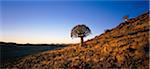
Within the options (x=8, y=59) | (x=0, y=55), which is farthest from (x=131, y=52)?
(x=0, y=55)

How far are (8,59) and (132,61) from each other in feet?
74.0

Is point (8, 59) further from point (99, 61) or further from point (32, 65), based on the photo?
point (99, 61)

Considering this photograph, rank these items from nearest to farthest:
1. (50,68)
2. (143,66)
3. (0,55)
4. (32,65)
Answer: (143,66) < (50,68) < (32,65) < (0,55)

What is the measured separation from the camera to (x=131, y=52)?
26.7 meters

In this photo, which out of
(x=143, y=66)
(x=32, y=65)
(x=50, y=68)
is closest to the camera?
(x=143, y=66)

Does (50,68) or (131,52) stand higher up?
(131,52)

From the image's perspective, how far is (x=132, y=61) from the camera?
24.1 m

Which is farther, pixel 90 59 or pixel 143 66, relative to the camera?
pixel 90 59

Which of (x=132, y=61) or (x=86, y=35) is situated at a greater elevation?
(x=86, y=35)

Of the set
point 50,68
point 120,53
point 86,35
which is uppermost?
point 86,35

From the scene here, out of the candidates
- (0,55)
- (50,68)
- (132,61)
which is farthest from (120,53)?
(0,55)

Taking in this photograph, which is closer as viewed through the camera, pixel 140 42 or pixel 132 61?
pixel 132 61

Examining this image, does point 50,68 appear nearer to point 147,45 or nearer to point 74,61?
point 74,61

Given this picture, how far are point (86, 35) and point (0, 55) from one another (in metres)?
17.4
